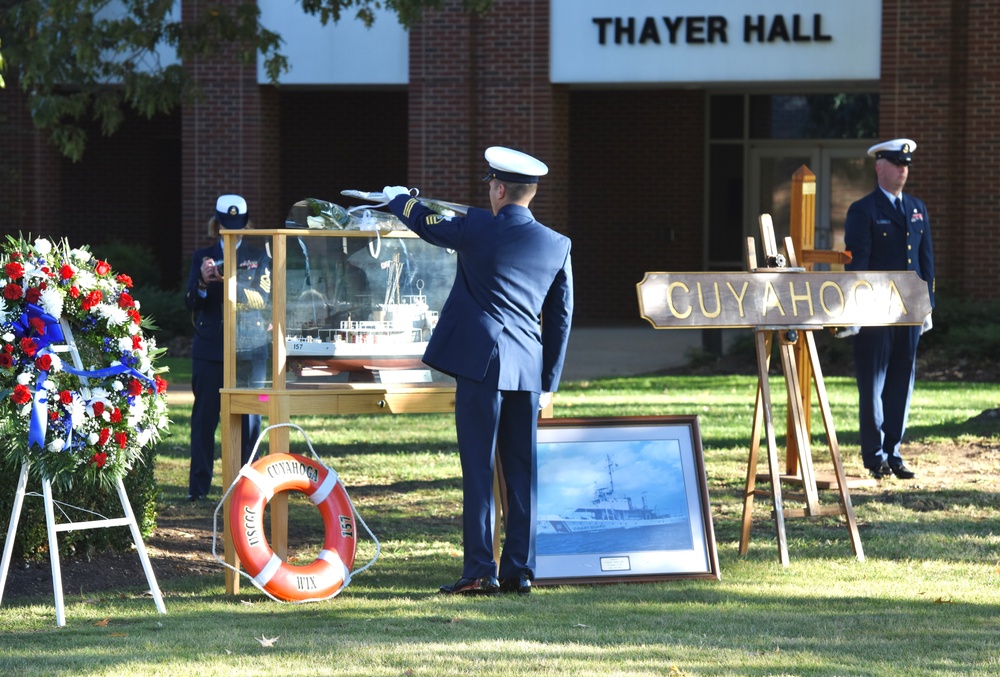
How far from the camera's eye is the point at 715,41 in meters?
20.3

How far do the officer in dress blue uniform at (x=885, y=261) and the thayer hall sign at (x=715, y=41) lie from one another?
10.2 m

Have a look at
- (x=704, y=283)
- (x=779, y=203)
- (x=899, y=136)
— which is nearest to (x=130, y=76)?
(x=704, y=283)

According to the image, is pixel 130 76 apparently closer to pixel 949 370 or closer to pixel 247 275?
pixel 247 275

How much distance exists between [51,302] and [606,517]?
2.78 metres

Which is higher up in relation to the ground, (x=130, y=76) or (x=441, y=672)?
(x=130, y=76)

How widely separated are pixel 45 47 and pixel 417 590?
26.8 feet

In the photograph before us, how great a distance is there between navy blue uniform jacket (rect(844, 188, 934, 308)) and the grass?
1.61m

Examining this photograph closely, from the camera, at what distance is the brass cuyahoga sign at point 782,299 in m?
7.23

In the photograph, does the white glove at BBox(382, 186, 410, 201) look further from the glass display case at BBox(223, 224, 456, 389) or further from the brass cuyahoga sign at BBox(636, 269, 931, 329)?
the brass cuyahoga sign at BBox(636, 269, 931, 329)

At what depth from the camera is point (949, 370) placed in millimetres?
17328

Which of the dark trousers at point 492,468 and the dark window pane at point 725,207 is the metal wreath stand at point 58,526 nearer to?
the dark trousers at point 492,468

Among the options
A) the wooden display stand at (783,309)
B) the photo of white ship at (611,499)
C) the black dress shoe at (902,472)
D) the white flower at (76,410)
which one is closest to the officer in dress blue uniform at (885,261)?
the black dress shoe at (902,472)

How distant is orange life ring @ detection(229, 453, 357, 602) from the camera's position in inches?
256

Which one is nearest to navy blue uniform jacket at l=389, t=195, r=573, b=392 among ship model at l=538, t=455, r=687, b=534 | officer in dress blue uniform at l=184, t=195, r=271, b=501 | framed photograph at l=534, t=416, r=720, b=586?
framed photograph at l=534, t=416, r=720, b=586
